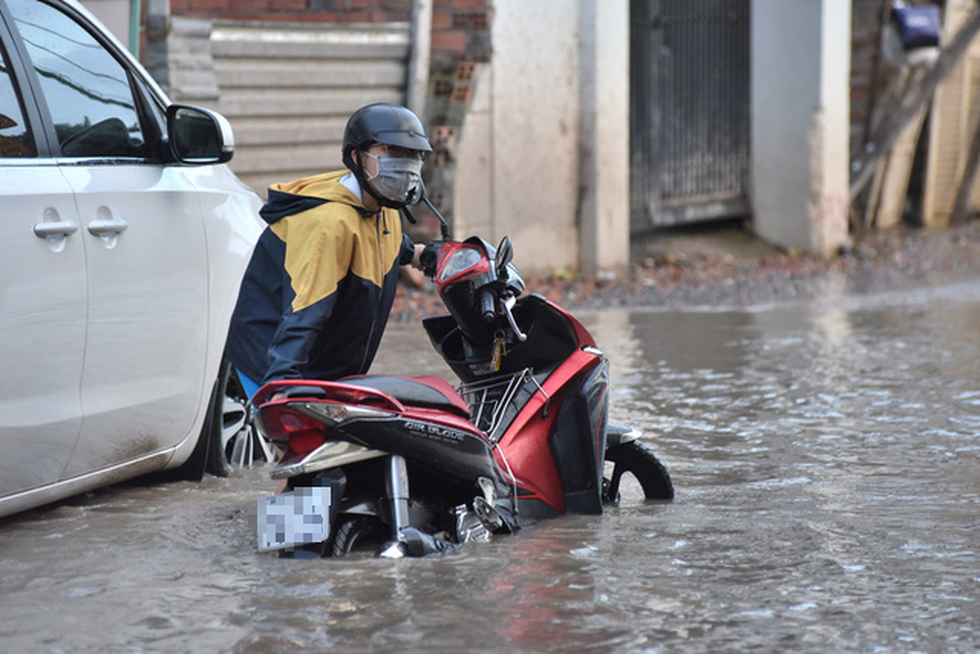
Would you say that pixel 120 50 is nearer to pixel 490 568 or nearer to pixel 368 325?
pixel 368 325

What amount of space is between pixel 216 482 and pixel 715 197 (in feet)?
33.5

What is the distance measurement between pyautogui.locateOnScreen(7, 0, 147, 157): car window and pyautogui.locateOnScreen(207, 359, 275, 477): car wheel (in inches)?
36.2

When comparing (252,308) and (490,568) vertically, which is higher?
(252,308)

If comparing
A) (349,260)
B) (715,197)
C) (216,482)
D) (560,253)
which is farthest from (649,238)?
(349,260)

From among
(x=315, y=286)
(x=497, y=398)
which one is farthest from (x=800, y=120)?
(x=315, y=286)

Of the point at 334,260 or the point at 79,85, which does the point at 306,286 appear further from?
the point at 79,85

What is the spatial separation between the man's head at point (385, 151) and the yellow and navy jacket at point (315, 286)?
3.1 inches

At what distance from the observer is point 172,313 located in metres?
4.95

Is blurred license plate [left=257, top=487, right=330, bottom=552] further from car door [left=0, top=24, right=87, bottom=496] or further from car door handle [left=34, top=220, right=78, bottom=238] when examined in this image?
car door handle [left=34, top=220, right=78, bottom=238]

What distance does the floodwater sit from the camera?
11.7ft

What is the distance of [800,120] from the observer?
1477cm

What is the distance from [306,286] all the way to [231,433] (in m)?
1.59

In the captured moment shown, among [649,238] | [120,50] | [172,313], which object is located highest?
[120,50]

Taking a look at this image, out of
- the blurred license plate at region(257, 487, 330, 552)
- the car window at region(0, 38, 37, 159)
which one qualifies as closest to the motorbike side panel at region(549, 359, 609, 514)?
the blurred license plate at region(257, 487, 330, 552)
